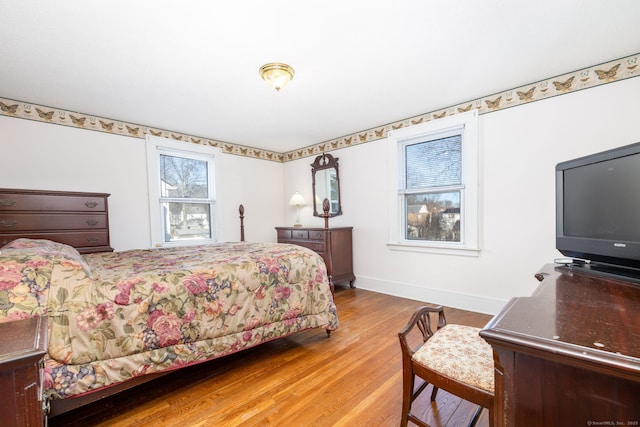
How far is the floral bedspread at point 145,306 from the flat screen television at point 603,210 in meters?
1.71

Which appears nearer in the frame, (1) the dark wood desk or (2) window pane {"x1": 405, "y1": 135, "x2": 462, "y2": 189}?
(1) the dark wood desk

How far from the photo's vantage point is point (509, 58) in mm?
2205

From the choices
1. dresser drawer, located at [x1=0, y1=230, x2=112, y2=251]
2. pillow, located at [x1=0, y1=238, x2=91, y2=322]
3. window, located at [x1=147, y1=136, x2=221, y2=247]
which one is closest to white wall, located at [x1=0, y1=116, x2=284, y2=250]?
window, located at [x1=147, y1=136, x2=221, y2=247]

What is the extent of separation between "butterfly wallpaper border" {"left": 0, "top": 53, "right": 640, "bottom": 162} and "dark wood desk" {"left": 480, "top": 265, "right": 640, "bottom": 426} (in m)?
2.55

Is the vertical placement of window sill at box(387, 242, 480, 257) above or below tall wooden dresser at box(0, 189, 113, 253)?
below

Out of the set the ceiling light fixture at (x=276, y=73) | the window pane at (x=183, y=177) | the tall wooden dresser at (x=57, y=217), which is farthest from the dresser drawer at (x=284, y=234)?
the ceiling light fixture at (x=276, y=73)

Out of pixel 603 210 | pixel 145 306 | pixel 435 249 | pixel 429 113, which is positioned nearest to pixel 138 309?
pixel 145 306

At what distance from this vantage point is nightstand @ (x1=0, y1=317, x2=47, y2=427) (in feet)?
2.25

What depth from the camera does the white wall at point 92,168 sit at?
9.04 ft

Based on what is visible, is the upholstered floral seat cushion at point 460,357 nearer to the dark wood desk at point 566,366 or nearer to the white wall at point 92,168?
the dark wood desk at point 566,366

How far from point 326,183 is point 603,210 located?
342 centimetres

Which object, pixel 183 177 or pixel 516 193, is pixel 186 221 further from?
pixel 516 193

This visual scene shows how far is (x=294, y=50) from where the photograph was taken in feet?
6.66

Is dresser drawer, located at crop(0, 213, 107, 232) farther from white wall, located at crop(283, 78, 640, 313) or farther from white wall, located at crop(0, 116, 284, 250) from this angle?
white wall, located at crop(283, 78, 640, 313)
